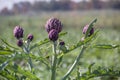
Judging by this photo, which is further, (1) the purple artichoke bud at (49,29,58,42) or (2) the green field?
(2) the green field

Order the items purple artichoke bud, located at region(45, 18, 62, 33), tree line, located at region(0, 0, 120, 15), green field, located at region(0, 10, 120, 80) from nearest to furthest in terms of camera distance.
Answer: purple artichoke bud, located at region(45, 18, 62, 33)
green field, located at region(0, 10, 120, 80)
tree line, located at region(0, 0, 120, 15)

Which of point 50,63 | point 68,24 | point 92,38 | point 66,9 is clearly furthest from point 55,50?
point 66,9

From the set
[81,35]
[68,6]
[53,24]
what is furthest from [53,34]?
[68,6]

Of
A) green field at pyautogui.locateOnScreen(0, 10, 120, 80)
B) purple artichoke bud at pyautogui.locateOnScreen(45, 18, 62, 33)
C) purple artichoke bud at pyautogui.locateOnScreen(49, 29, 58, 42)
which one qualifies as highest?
Result: purple artichoke bud at pyautogui.locateOnScreen(45, 18, 62, 33)

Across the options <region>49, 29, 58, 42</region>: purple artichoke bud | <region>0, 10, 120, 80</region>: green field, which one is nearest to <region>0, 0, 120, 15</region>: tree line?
<region>0, 10, 120, 80</region>: green field

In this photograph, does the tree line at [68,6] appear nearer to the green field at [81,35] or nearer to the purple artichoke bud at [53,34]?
the green field at [81,35]

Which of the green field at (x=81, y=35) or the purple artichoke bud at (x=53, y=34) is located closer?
the purple artichoke bud at (x=53, y=34)

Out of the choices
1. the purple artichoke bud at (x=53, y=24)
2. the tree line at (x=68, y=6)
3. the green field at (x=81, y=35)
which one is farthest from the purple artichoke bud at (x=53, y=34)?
the tree line at (x=68, y=6)

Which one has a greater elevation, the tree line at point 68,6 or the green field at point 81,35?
the green field at point 81,35

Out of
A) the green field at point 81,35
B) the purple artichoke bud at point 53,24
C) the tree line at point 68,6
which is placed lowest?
the tree line at point 68,6

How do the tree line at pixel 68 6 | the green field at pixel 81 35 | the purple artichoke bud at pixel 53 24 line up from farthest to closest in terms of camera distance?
1. the tree line at pixel 68 6
2. the green field at pixel 81 35
3. the purple artichoke bud at pixel 53 24

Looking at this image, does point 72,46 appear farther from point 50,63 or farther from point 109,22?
point 109,22

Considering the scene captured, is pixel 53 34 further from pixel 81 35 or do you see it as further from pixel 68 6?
pixel 68 6

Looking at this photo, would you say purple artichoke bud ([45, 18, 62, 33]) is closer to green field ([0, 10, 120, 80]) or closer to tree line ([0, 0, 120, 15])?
green field ([0, 10, 120, 80])
